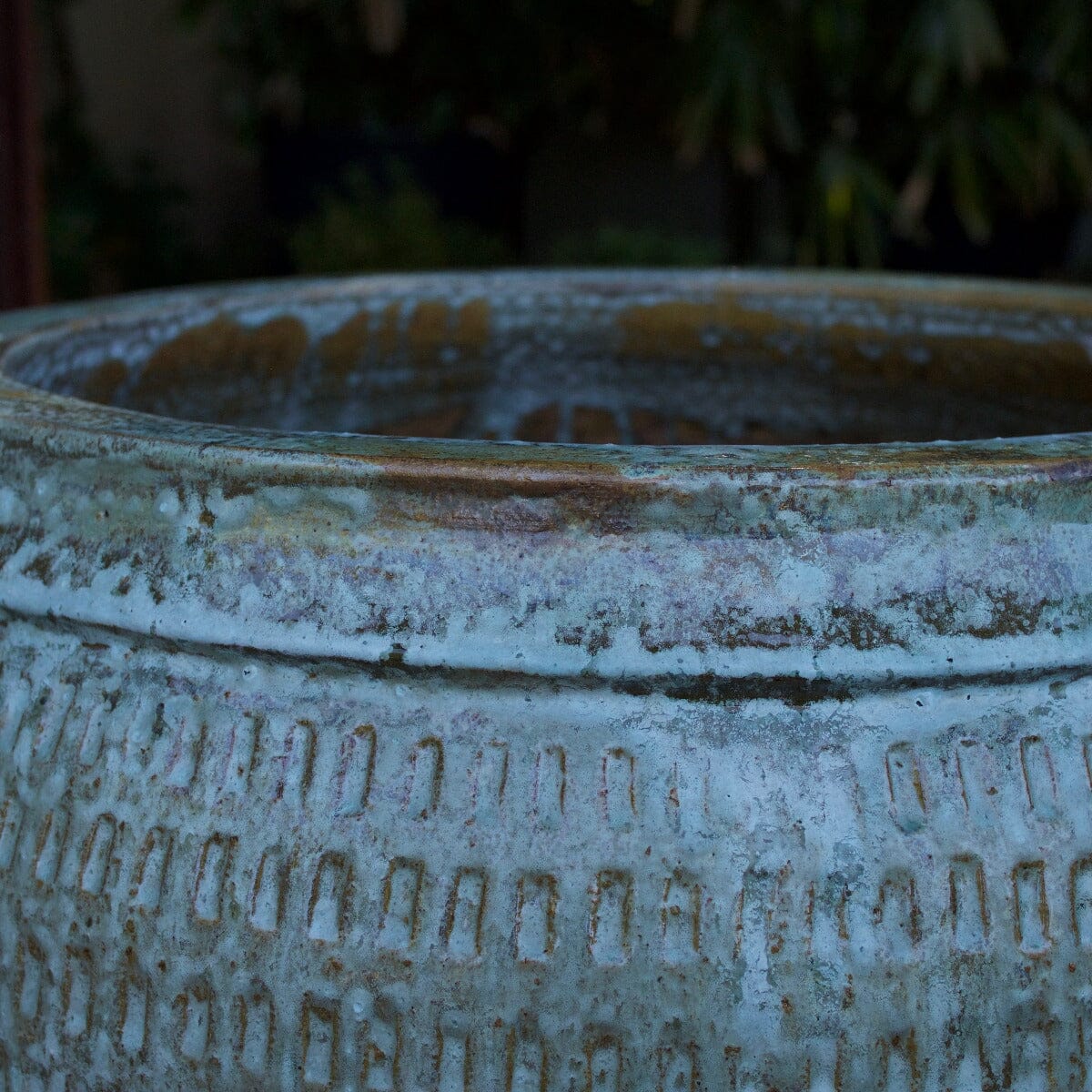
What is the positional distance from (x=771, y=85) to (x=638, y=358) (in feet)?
10.8

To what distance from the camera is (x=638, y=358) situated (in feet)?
5.38

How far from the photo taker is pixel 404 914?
66 centimetres

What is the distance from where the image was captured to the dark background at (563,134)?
4676 mm

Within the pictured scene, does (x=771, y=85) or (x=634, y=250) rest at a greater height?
(x=771, y=85)

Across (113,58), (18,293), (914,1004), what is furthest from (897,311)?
(113,58)

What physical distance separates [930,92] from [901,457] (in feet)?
14.0

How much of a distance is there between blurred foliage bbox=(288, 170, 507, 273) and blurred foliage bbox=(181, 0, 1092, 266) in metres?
0.55

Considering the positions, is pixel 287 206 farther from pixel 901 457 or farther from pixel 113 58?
pixel 901 457

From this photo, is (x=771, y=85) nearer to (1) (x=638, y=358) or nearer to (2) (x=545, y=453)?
(1) (x=638, y=358)

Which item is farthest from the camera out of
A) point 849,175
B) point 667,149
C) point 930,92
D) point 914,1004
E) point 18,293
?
point 667,149

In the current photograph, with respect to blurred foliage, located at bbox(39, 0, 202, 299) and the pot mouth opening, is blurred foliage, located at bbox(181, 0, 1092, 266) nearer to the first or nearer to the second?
blurred foliage, located at bbox(39, 0, 202, 299)

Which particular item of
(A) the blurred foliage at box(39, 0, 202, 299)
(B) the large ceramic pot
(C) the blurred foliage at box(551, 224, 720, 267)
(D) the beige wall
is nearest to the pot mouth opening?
(B) the large ceramic pot

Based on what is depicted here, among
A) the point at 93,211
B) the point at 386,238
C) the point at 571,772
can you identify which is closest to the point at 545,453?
the point at 571,772

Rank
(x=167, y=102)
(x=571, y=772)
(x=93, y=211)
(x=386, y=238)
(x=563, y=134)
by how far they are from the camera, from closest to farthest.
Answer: (x=571, y=772) < (x=386, y=238) < (x=93, y=211) < (x=563, y=134) < (x=167, y=102)
